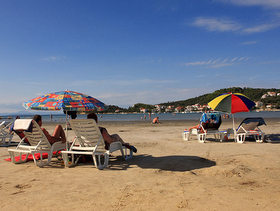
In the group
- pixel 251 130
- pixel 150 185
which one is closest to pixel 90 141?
pixel 150 185

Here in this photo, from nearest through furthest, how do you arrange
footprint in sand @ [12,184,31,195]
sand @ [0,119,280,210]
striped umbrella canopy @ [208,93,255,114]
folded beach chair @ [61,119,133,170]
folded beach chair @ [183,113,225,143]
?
1. sand @ [0,119,280,210]
2. footprint in sand @ [12,184,31,195]
3. folded beach chair @ [61,119,133,170]
4. striped umbrella canopy @ [208,93,255,114]
5. folded beach chair @ [183,113,225,143]

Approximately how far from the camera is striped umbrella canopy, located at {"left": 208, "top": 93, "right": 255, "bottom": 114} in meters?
9.09

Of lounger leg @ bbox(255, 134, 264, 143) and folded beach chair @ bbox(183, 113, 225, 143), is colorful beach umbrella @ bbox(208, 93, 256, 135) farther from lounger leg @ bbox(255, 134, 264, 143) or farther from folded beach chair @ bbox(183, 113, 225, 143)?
lounger leg @ bbox(255, 134, 264, 143)

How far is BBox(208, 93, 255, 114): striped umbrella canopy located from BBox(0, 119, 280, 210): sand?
314 cm

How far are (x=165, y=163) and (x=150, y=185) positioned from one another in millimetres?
1803

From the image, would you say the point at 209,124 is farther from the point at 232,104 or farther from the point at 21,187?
the point at 21,187

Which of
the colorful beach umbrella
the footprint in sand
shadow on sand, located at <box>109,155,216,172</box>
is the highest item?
the colorful beach umbrella

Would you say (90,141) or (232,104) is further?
(232,104)

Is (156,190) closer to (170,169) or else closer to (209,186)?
(209,186)

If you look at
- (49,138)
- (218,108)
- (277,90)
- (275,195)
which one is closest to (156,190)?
(275,195)

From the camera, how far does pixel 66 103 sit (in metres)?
5.16

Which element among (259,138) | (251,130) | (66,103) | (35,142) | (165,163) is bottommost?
(165,163)

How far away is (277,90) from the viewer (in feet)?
332

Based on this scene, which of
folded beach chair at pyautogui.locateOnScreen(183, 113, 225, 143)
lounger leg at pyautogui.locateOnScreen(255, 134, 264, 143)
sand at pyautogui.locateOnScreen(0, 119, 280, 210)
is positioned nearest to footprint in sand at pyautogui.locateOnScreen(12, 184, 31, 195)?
sand at pyautogui.locateOnScreen(0, 119, 280, 210)
